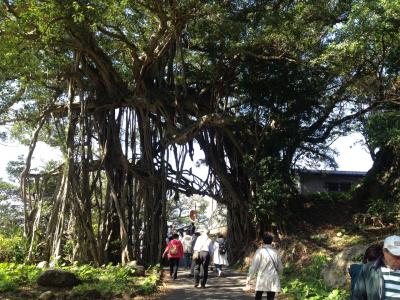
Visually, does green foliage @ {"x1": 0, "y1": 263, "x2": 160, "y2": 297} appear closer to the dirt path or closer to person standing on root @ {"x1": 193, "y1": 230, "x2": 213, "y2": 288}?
the dirt path

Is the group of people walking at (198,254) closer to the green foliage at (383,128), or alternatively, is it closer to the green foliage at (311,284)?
the green foliage at (311,284)

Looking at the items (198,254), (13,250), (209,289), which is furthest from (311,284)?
(13,250)

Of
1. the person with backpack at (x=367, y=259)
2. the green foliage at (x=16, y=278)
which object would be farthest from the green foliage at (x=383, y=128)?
the green foliage at (x=16, y=278)

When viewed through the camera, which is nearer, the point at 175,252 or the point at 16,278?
the point at 16,278

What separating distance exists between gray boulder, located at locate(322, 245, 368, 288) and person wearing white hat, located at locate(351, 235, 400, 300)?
530 centimetres

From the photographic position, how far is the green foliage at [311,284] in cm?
721

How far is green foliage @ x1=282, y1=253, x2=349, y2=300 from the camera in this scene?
284 inches

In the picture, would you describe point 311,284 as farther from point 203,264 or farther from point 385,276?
point 385,276

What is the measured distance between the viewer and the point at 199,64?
13.9m

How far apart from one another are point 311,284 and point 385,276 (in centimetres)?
584

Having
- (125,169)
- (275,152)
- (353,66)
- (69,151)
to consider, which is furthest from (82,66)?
(353,66)

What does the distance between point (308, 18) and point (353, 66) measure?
167cm

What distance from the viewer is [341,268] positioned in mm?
8336

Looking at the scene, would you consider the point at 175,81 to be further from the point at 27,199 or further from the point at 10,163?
the point at 10,163
